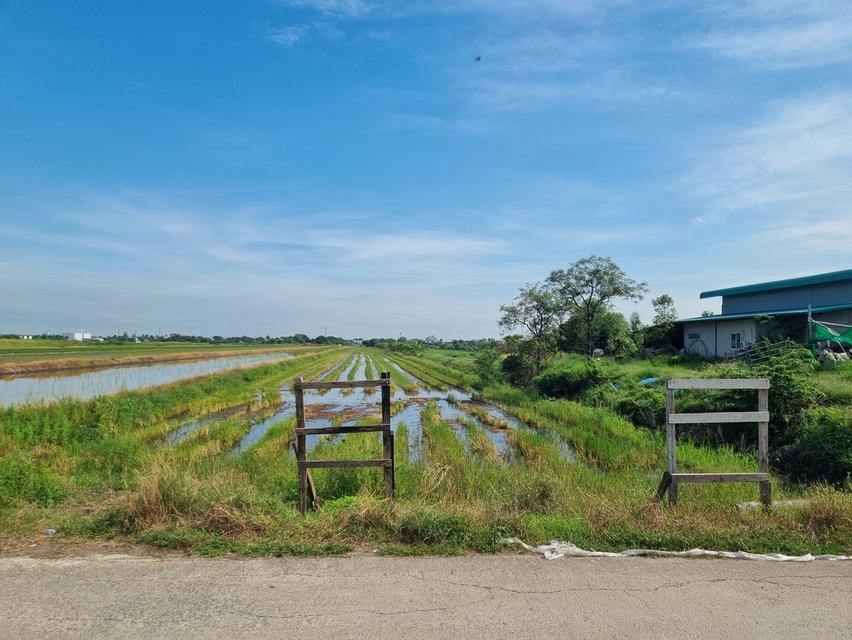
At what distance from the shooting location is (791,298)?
21.0m

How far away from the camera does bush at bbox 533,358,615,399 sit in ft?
69.3

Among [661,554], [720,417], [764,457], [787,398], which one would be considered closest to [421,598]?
[661,554]

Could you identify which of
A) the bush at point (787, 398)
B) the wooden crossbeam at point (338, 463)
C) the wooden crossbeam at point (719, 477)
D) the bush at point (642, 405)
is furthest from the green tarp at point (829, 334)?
the wooden crossbeam at point (338, 463)

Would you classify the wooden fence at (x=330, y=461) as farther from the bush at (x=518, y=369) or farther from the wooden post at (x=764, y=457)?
the bush at (x=518, y=369)

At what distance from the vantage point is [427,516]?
4.89 meters

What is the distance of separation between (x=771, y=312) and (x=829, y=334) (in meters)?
6.33

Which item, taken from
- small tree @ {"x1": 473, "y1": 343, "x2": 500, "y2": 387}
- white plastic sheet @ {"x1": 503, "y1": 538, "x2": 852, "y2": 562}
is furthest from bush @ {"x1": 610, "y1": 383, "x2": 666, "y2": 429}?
small tree @ {"x1": 473, "y1": 343, "x2": 500, "y2": 387}

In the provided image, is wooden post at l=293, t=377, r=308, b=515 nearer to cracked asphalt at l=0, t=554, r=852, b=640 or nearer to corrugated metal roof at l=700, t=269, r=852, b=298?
cracked asphalt at l=0, t=554, r=852, b=640

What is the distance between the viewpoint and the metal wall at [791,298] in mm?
18631

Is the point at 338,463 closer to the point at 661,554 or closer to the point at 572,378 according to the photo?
the point at 661,554

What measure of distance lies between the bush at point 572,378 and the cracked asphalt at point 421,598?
17276 mm

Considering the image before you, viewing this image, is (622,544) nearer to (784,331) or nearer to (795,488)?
(795,488)

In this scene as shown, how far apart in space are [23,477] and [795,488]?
1157cm

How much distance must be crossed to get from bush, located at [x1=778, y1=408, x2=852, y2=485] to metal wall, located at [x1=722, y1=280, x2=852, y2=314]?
11806mm
